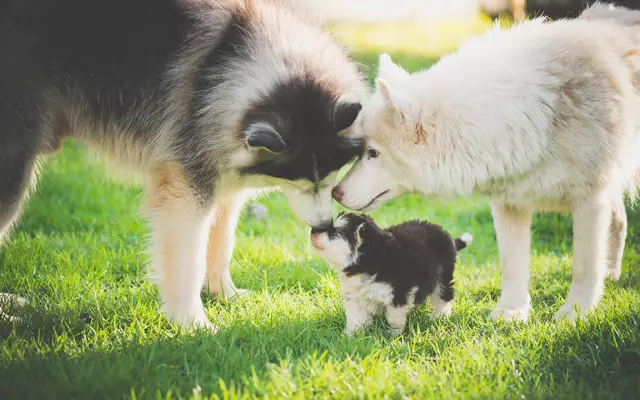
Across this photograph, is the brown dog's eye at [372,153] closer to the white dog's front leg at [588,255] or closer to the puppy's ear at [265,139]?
the puppy's ear at [265,139]

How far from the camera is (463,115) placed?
345cm

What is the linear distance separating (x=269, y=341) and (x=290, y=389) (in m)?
0.68

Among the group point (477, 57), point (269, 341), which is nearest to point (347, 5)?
point (477, 57)

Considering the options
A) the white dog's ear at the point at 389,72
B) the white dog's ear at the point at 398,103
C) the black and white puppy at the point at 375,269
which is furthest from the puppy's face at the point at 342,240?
the white dog's ear at the point at 389,72

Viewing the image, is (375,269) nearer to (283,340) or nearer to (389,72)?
(283,340)

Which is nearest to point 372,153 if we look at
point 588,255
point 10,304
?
point 588,255

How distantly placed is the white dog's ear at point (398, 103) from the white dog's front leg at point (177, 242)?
1.29m

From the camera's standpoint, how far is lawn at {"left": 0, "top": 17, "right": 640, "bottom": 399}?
270cm

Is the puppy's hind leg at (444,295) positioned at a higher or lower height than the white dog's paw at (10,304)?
higher

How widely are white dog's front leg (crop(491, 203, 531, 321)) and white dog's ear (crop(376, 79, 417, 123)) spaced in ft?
3.61

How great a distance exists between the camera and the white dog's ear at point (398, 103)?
3324 mm

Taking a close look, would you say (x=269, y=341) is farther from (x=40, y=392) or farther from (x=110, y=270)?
(x=110, y=270)

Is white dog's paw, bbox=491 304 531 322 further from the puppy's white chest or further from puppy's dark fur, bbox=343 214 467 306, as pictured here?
the puppy's white chest

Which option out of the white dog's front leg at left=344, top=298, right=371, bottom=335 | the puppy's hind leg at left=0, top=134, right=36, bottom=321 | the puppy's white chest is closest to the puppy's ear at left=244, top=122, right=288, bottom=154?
the puppy's white chest
